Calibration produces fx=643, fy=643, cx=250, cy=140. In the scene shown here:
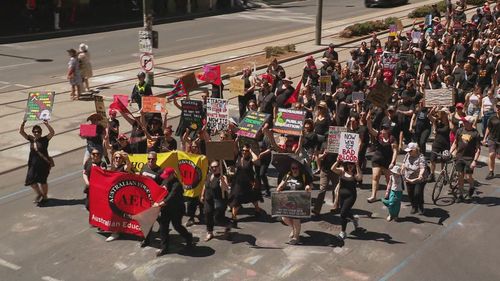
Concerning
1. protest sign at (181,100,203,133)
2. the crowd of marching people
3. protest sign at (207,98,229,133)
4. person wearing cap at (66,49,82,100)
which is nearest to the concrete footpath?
person wearing cap at (66,49,82,100)

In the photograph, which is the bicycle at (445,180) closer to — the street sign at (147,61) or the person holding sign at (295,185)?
the person holding sign at (295,185)

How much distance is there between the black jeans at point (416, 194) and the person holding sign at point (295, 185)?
2227 millimetres

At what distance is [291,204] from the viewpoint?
1030 centimetres

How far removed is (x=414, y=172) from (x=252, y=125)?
3402 millimetres

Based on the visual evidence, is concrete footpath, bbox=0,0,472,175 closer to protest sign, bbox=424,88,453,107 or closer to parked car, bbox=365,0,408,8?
protest sign, bbox=424,88,453,107

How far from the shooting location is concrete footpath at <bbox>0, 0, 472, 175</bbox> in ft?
52.6

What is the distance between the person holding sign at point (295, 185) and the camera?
10.4 metres

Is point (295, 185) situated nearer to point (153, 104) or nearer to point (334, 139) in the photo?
point (334, 139)

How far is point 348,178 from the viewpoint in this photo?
10648 millimetres

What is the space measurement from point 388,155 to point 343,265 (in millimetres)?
3186

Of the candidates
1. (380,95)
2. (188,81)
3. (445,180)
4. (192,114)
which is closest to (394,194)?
(445,180)

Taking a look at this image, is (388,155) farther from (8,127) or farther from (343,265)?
(8,127)

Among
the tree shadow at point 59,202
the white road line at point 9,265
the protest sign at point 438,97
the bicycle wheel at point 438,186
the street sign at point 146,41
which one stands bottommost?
the white road line at point 9,265

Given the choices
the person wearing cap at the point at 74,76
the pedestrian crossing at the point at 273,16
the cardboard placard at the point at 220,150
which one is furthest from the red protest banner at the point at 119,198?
the pedestrian crossing at the point at 273,16
